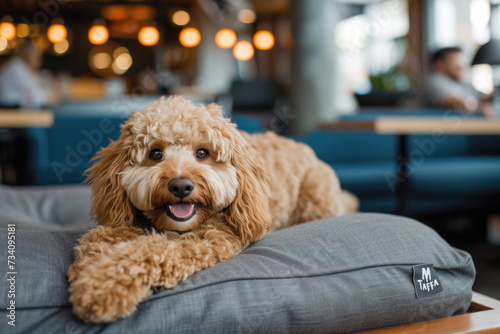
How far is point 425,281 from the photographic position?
169 cm

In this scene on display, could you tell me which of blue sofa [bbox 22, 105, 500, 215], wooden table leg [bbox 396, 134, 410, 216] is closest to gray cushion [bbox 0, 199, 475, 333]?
wooden table leg [bbox 396, 134, 410, 216]

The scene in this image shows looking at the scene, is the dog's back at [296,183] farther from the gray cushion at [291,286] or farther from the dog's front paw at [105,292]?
the dog's front paw at [105,292]

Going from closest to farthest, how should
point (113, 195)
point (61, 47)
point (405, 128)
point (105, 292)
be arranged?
1. point (105, 292)
2. point (113, 195)
3. point (405, 128)
4. point (61, 47)


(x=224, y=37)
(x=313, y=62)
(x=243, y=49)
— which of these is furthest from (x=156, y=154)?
(x=243, y=49)

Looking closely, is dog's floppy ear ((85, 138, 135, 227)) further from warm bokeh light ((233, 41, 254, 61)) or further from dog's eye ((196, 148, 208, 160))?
warm bokeh light ((233, 41, 254, 61))

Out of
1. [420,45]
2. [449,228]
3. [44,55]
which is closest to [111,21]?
[44,55]

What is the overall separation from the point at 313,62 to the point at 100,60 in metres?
11.4

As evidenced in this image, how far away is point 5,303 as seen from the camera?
1332 millimetres

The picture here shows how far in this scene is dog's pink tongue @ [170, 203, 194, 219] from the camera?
5.13ft

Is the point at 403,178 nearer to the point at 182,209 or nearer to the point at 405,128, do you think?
the point at 405,128

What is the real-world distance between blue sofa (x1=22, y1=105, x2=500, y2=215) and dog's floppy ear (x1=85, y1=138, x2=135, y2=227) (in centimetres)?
246

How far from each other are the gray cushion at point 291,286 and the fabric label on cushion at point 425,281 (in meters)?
0.02

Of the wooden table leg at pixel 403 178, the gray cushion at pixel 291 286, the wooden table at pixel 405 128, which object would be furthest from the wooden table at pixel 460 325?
the wooden table leg at pixel 403 178

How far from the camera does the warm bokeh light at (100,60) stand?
52.5 feet
